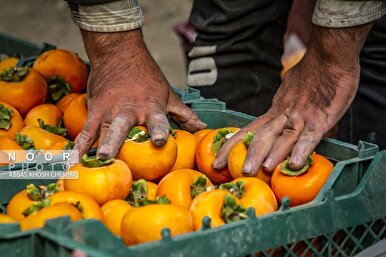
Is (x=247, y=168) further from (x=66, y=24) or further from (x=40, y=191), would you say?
(x=66, y=24)

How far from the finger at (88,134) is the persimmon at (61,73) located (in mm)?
546

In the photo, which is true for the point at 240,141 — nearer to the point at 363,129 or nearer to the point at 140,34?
the point at 140,34

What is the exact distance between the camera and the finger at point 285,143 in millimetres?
2307

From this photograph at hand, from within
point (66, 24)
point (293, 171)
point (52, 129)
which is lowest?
point (66, 24)

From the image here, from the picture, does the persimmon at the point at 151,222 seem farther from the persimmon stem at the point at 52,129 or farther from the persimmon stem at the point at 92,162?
the persimmon stem at the point at 52,129

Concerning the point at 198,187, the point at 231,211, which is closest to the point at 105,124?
the point at 198,187

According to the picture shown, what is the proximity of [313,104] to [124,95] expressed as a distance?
1.74ft

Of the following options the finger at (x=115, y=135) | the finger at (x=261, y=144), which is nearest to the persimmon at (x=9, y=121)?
the finger at (x=115, y=135)

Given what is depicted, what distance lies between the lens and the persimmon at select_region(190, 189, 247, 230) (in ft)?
6.62

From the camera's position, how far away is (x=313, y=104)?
244cm

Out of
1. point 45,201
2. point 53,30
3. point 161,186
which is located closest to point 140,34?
point 161,186

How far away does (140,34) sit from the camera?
275cm

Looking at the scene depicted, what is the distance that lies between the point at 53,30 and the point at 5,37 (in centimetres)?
289

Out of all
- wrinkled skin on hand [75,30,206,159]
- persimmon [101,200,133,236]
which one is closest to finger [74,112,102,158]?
wrinkled skin on hand [75,30,206,159]
